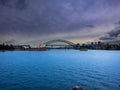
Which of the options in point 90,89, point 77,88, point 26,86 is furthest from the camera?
point 26,86

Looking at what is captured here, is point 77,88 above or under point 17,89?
above

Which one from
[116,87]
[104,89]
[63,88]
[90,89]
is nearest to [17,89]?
[63,88]

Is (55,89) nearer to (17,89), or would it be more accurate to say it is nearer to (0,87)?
(17,89)

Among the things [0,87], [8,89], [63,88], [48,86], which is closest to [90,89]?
[63,88]

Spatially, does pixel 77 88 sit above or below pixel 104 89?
above

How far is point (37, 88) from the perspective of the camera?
2327cm

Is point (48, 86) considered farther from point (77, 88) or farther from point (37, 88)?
point (77, 88)

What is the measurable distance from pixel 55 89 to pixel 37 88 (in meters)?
2.52

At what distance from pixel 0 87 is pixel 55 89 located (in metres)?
7.63

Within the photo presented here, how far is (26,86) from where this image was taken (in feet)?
79.8

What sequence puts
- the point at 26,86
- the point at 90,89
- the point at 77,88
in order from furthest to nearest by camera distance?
1. the point at 26,86
2. the point at 90,89
3. the point at 77,88

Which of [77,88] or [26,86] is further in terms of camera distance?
[26,86]

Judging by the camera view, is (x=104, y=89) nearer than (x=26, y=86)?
Yes

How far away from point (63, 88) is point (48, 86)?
2559mm
